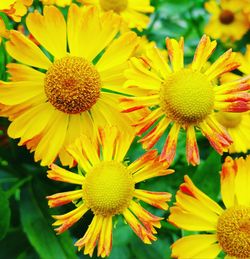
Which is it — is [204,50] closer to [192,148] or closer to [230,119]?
[192,148]

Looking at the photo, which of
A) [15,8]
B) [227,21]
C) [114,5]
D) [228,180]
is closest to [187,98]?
[228,180]

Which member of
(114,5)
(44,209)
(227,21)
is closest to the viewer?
(44,209)

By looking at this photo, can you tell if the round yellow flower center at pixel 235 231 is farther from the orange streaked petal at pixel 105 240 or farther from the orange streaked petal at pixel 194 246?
the orange streaked petal at pixel 105 240

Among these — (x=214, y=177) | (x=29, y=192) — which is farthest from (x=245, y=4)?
(x=29, y=192)

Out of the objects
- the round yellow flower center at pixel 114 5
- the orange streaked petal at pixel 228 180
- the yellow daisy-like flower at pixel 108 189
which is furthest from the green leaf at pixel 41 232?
the round yellow flower center at pixel 114 5

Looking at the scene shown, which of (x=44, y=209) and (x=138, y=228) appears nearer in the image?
(x=138, y=228)

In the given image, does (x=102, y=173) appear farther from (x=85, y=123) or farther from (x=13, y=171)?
(x=13, y=171)

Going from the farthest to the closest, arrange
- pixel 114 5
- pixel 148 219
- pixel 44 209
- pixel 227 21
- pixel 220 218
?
pixel 227 21 < pixel 114 5 < pixel 44 209 < pixel 220 218 < pixel 148 219
